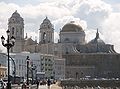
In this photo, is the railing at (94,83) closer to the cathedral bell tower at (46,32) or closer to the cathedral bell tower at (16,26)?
the cathedral bell tower at (16,26)

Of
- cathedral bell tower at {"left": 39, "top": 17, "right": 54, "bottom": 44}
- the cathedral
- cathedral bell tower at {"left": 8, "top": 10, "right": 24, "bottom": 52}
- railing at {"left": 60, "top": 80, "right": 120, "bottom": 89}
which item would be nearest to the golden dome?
the cathedral

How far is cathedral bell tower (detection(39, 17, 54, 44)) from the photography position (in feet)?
456

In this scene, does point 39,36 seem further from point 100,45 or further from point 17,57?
point 17,57

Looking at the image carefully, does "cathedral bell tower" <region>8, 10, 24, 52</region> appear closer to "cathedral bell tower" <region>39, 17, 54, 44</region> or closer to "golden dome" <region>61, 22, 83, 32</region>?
"cathedral bell tower" <region>39, 17, 54, 44</region>

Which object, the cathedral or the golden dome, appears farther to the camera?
the golden dome

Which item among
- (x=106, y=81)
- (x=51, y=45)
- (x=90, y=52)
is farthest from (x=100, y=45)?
(x=106, y=81)

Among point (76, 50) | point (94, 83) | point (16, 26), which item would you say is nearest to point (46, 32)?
point (16, 26)

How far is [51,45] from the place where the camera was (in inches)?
5620

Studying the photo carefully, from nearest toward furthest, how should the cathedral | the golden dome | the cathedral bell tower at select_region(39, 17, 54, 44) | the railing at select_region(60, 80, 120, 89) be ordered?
the railing at select_region(60, 80, 120, 89), the cathedral bell tower at select_region(39, 17, 54, 44), the cathedral, the golden dome

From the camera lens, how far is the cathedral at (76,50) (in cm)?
14125

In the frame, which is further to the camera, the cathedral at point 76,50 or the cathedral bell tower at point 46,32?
the cathedral at point 76,50

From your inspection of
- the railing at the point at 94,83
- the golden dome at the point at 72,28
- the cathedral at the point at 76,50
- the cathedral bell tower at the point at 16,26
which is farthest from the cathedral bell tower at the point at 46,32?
the railing at the point at 94,83

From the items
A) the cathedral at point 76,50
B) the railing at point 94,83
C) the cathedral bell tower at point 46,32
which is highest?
the cathedral bell tower at point 46,32

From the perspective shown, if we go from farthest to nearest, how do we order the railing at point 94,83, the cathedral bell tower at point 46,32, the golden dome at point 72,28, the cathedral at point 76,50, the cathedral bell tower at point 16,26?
the golden dome at point 72,28 → the cathedral at point 76,50 → the cathedral bell tower at point 46,32 → the cathedral bell tower at point 16,26 → the railing at point 94,83
